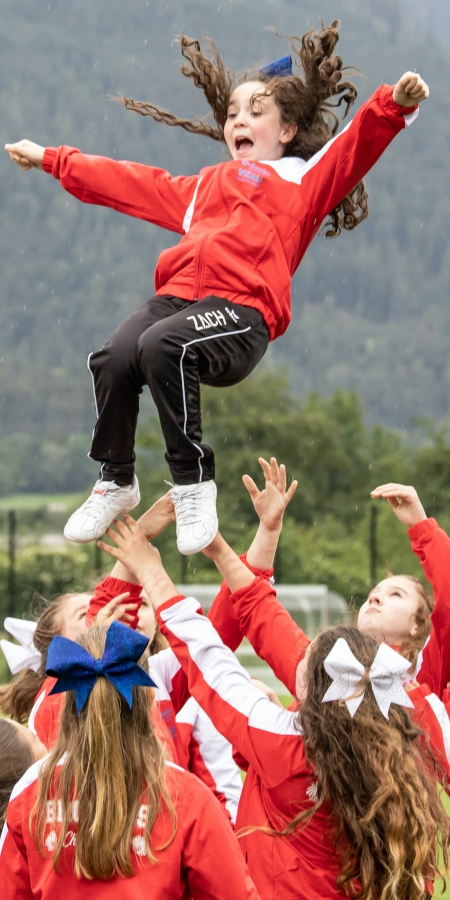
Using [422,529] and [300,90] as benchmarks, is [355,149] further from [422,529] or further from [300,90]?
[422,529]

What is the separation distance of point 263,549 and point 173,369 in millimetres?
535

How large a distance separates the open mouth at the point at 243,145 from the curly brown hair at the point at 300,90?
126 millimetres

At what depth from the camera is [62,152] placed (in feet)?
10.9

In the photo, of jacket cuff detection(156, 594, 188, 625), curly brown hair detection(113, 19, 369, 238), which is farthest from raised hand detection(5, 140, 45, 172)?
jacket cuff detection(156, 594, 188, 625)

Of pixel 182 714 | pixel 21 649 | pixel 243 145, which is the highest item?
pixel 243 145

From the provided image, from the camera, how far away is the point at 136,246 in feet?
235

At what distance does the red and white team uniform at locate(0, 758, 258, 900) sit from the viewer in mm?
2023

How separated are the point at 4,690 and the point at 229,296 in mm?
1456

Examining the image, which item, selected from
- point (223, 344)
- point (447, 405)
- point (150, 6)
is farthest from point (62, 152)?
point (150, 6)

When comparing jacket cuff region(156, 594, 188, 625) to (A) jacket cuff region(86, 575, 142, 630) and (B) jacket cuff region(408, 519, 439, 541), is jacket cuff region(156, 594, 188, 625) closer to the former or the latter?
(A) jacket cuff region(86, 575, 142, 630)

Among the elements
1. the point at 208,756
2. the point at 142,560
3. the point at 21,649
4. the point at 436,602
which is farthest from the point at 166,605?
the point at 208,756

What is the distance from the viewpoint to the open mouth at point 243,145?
321 cm

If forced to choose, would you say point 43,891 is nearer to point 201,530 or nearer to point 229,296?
point 201,530

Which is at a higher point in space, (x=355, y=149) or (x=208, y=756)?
(x=355, y=149)
